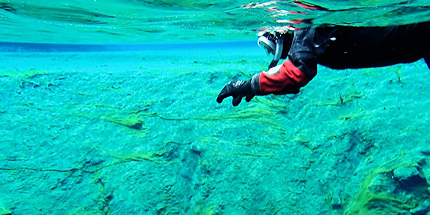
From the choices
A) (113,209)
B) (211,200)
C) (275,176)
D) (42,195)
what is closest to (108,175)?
(113,209)

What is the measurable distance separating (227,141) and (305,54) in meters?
3.17

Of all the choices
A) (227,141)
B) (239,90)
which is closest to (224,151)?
(227,141)

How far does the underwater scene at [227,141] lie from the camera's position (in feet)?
13.5

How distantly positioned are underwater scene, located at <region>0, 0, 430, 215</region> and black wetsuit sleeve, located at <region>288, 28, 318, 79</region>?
6.50 ft

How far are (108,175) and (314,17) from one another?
4821 mm

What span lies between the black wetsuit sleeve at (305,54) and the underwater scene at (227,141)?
198 centimetres

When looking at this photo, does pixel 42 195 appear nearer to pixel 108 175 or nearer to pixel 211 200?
pixel 108 175

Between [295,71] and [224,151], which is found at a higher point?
[295,71]

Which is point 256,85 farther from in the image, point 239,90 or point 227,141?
point 227,141

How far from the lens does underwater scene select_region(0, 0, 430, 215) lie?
4121 millimetres

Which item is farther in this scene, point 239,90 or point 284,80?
point 239,90

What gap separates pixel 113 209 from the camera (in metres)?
4.02

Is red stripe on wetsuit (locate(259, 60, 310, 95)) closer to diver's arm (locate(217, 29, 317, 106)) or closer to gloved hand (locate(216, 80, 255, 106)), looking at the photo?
diver's arm (locate(217, 29, 317, 106))

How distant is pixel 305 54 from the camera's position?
2268 mm
